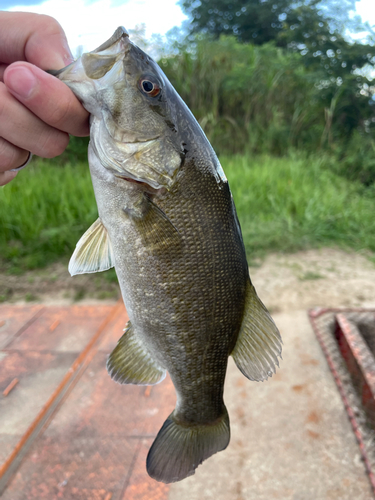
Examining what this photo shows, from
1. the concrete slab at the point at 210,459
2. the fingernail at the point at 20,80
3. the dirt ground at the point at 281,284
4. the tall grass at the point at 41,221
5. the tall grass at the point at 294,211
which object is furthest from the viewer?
the tall grass at the point at 294,211

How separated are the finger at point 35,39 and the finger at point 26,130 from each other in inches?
7.5

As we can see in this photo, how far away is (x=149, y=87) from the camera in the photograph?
991 millimetres

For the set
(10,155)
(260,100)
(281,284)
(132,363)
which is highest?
(10,155)

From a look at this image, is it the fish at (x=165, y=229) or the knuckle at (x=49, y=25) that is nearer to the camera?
the fish at (x=165, y=229)

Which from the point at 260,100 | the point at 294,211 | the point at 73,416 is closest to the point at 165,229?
the point at 73,416

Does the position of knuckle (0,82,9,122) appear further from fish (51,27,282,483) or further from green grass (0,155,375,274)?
green grass (0,155,375,274)

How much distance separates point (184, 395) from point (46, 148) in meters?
0.87

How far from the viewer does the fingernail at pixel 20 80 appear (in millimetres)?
890

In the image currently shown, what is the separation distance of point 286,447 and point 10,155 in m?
2.17

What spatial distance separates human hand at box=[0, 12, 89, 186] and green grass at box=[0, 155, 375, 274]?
336 centimetres

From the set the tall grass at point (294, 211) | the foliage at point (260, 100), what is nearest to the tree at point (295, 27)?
the foliage at point (260, 100)

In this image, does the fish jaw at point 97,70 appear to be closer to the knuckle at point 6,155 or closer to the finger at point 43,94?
the finger at point 43,94

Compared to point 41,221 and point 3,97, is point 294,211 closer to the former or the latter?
point 41,221

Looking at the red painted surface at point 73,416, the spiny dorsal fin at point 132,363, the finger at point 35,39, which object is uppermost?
the finger at point 35,39
